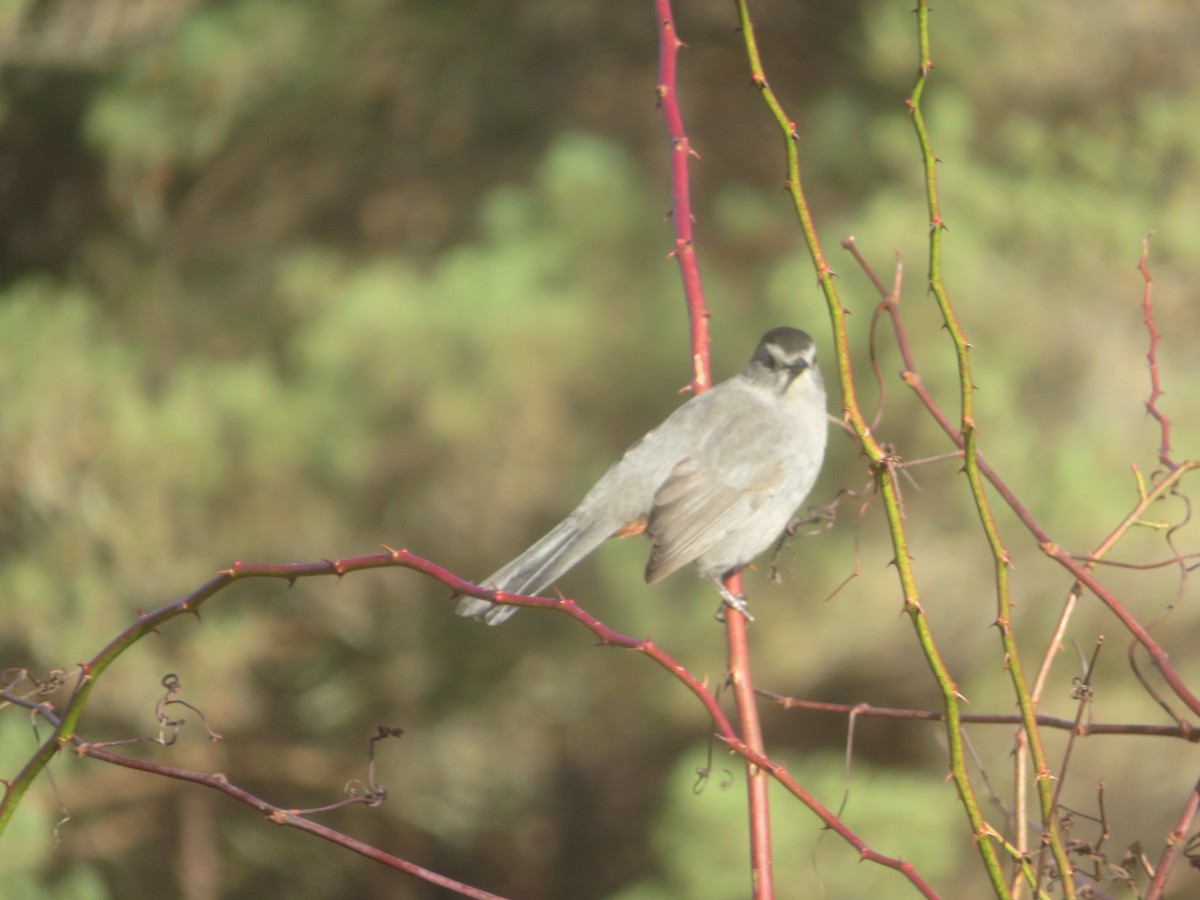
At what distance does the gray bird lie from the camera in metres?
3.17

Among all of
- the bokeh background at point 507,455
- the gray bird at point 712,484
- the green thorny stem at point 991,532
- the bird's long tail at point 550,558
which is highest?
the bokeh background at point 507,455

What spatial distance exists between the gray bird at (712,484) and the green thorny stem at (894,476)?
167 centimetres

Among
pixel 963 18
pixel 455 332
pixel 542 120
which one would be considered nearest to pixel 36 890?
pixel 455 332

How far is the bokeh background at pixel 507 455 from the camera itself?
612 cm

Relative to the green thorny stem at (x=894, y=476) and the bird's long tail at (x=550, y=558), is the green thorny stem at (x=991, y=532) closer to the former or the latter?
the green thorny stem at (x=894, y=476)

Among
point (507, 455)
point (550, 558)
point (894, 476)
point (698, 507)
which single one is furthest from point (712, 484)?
point (507, 455)

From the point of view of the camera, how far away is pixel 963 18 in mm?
7801

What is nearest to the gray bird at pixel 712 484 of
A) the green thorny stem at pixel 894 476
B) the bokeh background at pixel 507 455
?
the green thorny stem at pixel 894 476

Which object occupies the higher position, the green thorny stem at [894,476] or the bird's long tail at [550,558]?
the bird's long tail at [550,558]

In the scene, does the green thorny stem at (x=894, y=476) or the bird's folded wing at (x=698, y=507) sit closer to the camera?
the green thorny stem at (x=894, y=476)

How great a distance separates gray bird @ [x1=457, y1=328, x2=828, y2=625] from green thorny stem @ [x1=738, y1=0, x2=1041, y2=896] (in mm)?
1666

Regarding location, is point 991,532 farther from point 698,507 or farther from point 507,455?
point 507,455

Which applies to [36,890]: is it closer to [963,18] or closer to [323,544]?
[323,544]

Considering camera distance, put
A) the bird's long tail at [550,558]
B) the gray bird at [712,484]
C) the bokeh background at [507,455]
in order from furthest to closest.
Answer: the bokeh background at [507,455] < the gray bird at [712,484] < the bird's long tail at [550,558]
